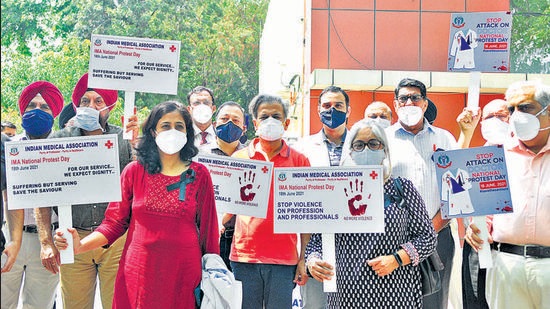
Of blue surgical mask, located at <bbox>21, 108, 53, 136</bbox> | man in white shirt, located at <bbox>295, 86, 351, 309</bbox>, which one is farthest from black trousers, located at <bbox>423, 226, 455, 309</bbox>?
blue surgical mask, located at <bbox>21, 108, 53, 136</bbox>

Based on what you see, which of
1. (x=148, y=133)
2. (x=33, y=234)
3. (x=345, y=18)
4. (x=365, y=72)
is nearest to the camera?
(x=148, y=133)

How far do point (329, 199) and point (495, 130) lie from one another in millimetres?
1641

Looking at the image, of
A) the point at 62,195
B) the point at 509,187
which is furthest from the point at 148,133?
the point at 509,187

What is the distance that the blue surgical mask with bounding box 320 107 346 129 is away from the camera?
18.1 ft

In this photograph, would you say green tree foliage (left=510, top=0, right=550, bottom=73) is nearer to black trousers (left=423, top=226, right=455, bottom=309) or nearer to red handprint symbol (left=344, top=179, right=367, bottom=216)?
black trousers (left=423, top=226, right=455, bottom=309)

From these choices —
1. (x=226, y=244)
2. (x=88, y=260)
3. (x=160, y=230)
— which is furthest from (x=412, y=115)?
(x=88, y=260)

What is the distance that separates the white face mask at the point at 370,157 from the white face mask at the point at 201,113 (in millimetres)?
2127

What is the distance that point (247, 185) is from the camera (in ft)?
16.4

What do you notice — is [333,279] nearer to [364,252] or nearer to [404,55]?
[364,252]

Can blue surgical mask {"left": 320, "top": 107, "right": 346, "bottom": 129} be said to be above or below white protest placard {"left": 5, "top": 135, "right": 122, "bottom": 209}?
above

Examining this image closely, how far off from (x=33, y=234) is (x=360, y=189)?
7.66 ft

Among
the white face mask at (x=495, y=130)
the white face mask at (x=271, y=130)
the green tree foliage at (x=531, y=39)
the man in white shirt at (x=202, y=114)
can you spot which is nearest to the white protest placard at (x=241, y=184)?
the white face mask at (x=271, y=130)

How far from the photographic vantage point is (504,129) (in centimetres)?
547

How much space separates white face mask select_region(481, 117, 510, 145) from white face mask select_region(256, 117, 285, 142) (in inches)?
57.7
